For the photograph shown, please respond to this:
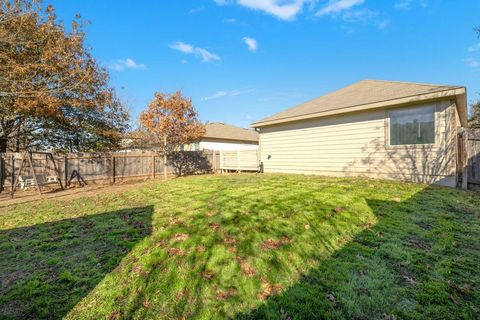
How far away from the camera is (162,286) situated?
264 cm

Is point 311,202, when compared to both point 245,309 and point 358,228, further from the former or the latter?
point 245,309

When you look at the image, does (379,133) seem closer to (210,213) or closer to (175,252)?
(210,213)

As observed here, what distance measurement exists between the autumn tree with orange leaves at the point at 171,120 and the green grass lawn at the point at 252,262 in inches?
307

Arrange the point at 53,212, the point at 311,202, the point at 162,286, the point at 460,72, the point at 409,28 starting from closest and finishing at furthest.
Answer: the point at 162,286 → the point at 311,202 → the point at 53,212 → the point at 409,28 → the point at 460,72

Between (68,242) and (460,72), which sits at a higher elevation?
(460,72)

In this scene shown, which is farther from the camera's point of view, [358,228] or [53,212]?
[53,212]

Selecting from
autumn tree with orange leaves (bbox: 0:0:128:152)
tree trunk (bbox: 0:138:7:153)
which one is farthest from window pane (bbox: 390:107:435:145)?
tree trunk (bbox: 0:138:7:153)

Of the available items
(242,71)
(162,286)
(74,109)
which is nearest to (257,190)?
(162,286)

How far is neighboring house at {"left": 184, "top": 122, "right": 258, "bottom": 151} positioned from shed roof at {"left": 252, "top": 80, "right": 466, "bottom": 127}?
917 centimetres

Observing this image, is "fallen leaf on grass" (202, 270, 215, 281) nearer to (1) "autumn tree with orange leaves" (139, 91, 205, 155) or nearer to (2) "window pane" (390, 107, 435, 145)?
(2) "window pane" (390, 107, 435, 145)

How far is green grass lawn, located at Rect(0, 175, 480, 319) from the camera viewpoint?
2.32 meters

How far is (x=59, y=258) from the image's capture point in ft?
11.1

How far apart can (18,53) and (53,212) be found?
7.58 metres

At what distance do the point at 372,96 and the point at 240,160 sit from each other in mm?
7894
